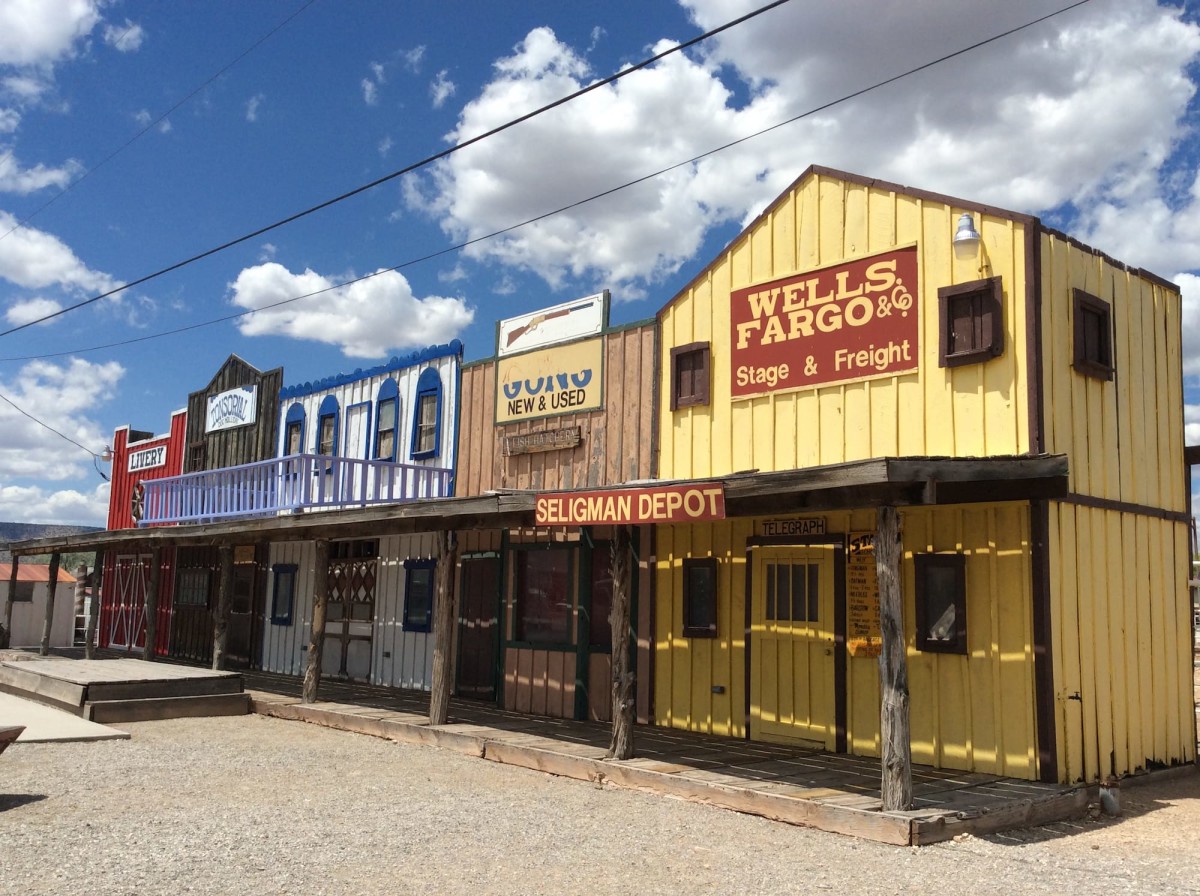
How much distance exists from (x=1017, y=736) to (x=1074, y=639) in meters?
1.00

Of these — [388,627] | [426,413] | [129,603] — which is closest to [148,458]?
[129,603]

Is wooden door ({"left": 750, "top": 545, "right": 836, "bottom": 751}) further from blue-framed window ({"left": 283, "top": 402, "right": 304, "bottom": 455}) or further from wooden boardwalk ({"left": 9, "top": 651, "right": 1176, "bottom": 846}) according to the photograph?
blue-framed window ({"left": 283, "top": 402, "right": 304, "bottom": 455})

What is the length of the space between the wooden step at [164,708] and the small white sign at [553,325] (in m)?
6.10

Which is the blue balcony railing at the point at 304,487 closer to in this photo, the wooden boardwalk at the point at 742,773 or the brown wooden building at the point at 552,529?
the brown wooden building at the point at 552,529

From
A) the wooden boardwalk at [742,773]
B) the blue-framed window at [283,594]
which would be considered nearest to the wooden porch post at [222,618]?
the blue-framed window at [283,594]

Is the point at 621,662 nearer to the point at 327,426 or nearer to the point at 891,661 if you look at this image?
the point at 891,661

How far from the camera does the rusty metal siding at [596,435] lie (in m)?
13.2

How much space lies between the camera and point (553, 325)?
14695mm

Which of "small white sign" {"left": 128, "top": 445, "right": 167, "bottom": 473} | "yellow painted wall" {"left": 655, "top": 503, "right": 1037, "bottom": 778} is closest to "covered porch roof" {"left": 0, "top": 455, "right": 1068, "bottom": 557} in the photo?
"yellow painted wall" {"left": 655, "top": 503, "right": 1037, "bottom": 778}

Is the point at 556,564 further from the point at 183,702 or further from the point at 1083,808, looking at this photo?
the point at 1083,808

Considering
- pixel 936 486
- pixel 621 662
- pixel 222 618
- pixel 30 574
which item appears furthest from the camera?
pixel 30 574

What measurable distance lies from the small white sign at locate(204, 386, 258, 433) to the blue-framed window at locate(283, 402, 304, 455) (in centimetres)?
123

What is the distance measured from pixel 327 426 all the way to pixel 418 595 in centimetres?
458

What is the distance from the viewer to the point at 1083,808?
8.58m
